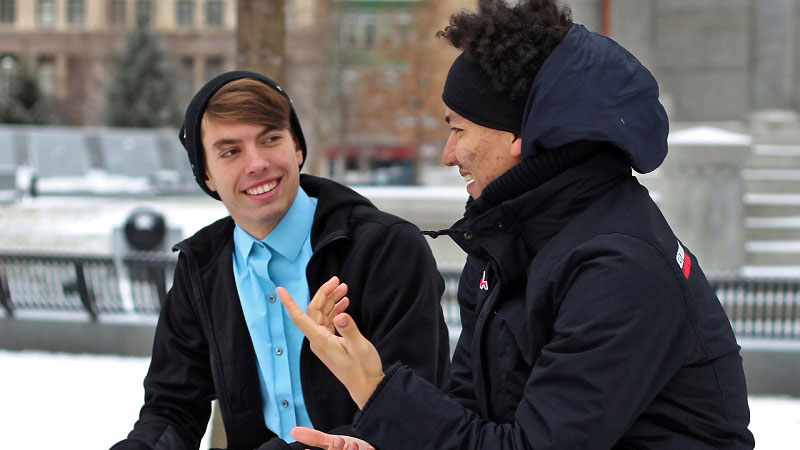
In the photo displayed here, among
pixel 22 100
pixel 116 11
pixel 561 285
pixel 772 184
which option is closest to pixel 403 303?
pixel 561 285

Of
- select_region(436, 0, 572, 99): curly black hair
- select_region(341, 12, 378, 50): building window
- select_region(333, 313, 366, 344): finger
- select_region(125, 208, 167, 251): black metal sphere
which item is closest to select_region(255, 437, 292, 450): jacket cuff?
select_region(333, 313, 366, 344): finger

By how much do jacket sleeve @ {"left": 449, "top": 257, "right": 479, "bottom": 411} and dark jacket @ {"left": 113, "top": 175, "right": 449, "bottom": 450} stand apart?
0.31m

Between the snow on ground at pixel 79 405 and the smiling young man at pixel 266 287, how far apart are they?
284 cm

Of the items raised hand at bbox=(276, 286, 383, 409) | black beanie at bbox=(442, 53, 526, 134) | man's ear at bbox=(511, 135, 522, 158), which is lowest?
raised hand at bbox=(276, 286, 383, 409)

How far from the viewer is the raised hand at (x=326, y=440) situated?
1975 mm

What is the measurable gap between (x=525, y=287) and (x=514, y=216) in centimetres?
A: 15

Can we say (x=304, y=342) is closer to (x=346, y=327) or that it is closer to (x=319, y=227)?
(x=319, y=227)

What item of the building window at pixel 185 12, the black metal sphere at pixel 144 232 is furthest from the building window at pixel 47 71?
the black metal sphere at pixel 144 232

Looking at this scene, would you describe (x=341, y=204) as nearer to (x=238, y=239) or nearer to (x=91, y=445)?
(x=238, y=239)

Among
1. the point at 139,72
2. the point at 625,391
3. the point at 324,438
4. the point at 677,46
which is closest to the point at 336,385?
the point at 324,438

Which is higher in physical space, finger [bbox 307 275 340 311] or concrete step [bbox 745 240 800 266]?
finger [bbox 307 275 340 311]

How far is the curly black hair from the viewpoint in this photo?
195 centimetres

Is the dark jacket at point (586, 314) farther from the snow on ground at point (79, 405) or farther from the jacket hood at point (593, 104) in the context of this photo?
the snow on ground at point (79, 405)

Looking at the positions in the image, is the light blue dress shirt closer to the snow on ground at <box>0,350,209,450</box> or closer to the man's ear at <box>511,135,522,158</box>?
the man's ear at <box>511,135,522,158</box>
